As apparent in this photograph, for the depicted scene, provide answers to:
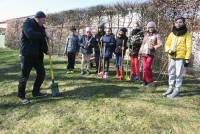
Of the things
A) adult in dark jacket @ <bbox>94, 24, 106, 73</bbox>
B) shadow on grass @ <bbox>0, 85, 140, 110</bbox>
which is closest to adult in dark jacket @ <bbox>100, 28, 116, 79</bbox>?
adult in dark jacket @ <bbox>94, 24, 106, 73</bbox>

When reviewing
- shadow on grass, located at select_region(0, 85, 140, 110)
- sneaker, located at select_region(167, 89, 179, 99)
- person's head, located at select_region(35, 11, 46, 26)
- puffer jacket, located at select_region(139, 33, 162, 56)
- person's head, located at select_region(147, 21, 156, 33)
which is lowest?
shadow on grass, located at select_region(0, 85, 140, 110)

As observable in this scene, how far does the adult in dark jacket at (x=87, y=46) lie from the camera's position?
494 inches

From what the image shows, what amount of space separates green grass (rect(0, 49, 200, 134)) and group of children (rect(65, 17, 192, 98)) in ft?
1.79

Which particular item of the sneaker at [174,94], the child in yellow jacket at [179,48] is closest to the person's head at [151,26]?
the child in yellow jacket at [179,48]

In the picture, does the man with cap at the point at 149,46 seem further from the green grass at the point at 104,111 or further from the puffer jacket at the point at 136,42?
the puffer jacket at the point at 136,42

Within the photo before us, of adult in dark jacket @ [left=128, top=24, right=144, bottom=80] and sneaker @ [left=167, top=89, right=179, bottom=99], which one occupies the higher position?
adult in dark jacket @ [left=128, top=24, right=144, bottom=80]

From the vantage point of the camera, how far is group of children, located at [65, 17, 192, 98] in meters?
8.73

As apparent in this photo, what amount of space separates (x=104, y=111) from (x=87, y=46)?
192 inches

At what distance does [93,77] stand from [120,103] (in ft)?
11.7

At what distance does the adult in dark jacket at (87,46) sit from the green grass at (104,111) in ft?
7.04

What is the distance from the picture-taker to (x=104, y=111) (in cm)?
808

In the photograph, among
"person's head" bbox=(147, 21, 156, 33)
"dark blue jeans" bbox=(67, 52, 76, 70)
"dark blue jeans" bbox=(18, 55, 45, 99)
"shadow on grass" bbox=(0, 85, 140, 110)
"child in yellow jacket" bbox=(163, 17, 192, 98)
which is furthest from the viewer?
"dark blue jeans" bbox=(67, 52, 76, 70)

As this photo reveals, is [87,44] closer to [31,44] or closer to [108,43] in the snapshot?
[108,43]

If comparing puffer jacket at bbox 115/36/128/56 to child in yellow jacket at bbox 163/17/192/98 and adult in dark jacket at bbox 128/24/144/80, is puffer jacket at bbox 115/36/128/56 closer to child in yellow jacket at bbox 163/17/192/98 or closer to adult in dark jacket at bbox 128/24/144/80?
adult in dark jacket at bbox 128/24/144/80
